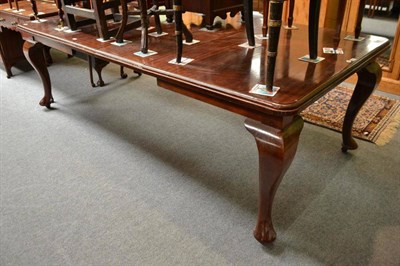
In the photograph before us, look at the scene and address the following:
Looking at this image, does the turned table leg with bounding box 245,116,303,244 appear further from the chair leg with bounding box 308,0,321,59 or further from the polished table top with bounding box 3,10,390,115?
the chair leg with bounding box 308,0,321,59

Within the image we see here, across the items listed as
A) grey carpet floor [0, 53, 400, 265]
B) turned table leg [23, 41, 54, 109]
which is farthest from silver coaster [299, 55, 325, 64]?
→ turned table leg [23, 41, 54, 109]

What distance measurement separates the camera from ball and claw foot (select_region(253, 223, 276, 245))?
1.33 m

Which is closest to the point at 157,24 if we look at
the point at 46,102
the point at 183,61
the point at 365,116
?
the point at 183,61

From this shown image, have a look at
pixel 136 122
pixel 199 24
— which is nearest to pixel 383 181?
pixel 199 24

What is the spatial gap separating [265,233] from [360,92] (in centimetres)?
91

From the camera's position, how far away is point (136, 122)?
2355 mm

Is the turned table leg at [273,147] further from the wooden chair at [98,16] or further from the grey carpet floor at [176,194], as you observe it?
the wooden chair at [98,16]

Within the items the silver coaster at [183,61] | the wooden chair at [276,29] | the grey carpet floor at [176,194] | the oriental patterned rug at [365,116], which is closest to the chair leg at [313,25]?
the wooden chair at [276,29]

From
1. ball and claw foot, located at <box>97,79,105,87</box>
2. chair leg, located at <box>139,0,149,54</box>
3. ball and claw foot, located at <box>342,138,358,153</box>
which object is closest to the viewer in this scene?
chair leg, located at <box>139,0,149,54</box>

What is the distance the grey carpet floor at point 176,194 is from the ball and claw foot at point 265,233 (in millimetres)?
39

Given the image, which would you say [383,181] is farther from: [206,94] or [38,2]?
[38,2]

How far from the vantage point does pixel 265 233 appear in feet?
4.40

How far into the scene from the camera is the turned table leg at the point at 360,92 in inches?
62.6

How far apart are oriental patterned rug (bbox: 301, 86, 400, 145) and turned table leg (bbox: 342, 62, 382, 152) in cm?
21
